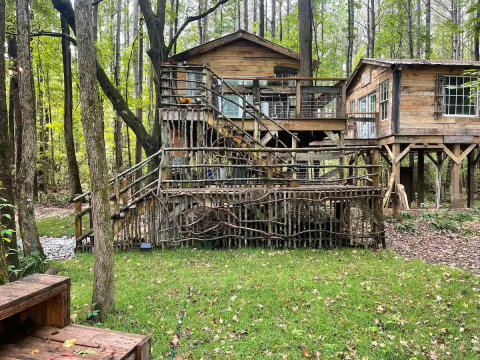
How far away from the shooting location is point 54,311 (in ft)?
6.59

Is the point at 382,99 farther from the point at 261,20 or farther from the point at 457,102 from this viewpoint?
the point at 261,20

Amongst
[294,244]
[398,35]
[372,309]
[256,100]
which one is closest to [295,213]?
[294,244]

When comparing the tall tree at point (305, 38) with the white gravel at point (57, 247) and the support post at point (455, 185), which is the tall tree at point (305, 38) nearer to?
the support post at point (455, 185)

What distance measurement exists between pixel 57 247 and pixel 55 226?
2.90 meters

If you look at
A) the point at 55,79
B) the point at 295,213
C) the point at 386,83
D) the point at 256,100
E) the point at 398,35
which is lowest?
the point at 295,213

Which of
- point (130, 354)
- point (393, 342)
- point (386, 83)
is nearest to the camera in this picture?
point (130, 354)

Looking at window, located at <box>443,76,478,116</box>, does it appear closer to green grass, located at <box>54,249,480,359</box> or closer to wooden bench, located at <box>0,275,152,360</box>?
green grass, located at <box>54,249,480,359</box>

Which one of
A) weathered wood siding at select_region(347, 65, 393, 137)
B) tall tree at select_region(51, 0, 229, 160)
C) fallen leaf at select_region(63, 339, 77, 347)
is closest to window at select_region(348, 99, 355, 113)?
weathered wood siding at select_region(347, 65, 393, 137)

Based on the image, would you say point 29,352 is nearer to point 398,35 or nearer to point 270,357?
point 270,357

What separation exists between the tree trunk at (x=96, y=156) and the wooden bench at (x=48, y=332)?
2249 mm

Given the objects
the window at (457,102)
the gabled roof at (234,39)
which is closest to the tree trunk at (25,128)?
the gabled roof at (234,39)

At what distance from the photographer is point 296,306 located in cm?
467

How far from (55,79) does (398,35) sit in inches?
1037

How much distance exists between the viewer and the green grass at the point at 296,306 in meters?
3.69
